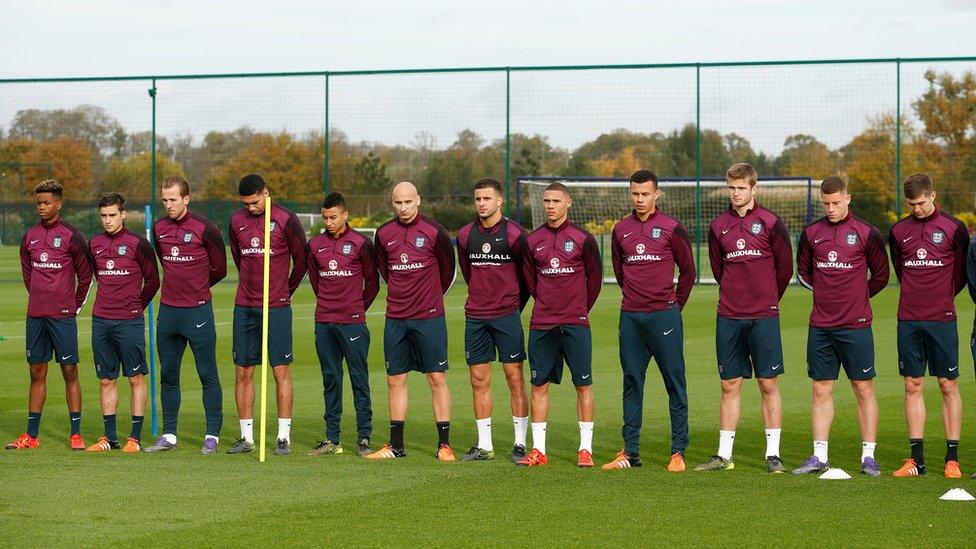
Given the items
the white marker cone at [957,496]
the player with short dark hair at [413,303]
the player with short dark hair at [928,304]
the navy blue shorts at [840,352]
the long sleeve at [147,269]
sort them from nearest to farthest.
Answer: the white marker cone at [957,496], the player with short dark hair at [928,304], the navy blue shorts at [840,352], the player with short dark hair at [413,303], the long sleeve at [147,269]

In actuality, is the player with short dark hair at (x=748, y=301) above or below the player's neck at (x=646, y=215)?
below

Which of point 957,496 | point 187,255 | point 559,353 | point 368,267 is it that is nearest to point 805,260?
point 559,353

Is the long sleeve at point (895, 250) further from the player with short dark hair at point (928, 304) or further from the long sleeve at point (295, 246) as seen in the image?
the long sleeve at point (295, 246)

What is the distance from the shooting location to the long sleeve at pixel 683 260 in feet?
32.2

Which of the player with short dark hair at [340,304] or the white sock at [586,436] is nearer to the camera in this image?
the white sock at [586,436]

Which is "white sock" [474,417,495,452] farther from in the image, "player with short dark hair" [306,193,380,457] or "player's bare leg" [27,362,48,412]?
"player's bare leg" [27,362,48,412]

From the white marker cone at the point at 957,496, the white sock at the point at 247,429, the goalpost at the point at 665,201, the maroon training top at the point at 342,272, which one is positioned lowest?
the white marker cone at the point at 957,496

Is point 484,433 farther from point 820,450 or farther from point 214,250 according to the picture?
point 214,250

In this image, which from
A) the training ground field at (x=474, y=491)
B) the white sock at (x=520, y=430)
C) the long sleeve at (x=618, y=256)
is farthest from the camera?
the white sock at (x=520, y=430)

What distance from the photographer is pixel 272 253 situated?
1077cm

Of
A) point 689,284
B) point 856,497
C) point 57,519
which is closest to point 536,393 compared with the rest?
point 689,284

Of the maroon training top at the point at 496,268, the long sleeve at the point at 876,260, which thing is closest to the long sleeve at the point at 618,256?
the maroon training top at the point at 496,268

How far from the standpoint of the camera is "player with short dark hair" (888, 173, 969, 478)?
934cm

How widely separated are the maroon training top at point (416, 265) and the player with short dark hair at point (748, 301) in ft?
6.91
